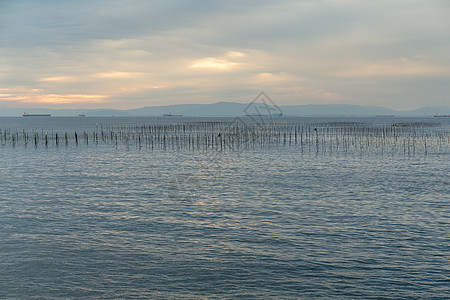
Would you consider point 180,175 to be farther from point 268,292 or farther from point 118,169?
point 268,292

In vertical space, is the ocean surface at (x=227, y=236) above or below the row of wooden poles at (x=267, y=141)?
below

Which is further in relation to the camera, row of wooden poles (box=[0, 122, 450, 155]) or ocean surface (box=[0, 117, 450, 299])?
row of wooden poles (box=[0, 122, 450, 155])

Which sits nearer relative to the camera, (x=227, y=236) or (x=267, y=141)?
(x=227, y=236)

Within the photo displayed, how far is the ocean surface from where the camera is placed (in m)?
15.1

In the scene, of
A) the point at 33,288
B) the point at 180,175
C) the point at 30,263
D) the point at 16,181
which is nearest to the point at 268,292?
the point at 33,288

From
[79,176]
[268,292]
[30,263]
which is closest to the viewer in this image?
[268,292]

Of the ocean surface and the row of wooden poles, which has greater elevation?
the row of wooden poles

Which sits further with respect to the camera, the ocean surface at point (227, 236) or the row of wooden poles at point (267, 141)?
the row of wooden poles at point (267, 141)

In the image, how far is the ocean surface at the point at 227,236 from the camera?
15.1m

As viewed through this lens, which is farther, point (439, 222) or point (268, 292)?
point (439, 222)

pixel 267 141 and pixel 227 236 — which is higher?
pixel 267 141

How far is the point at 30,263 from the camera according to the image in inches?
677

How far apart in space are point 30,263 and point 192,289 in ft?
24.1

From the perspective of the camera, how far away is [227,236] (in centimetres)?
2073
